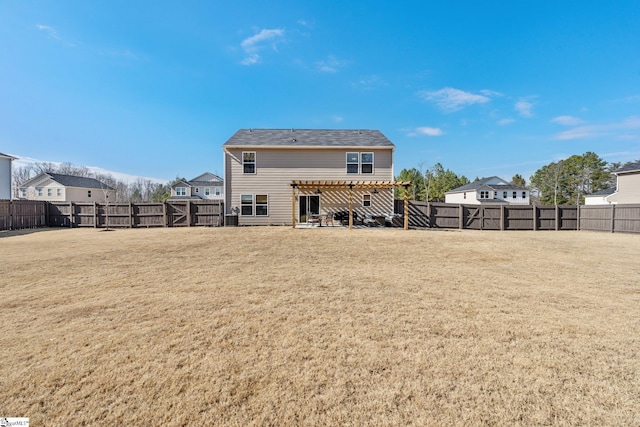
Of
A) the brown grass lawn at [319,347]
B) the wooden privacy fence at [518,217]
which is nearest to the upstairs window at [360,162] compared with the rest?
the wooden privacy fence at [518,217]

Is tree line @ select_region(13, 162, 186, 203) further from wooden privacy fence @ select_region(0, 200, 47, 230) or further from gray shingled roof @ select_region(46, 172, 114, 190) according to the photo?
wooden privacy fence @ select_region(0, 200, 47, 230)

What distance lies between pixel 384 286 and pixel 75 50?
1439 cm

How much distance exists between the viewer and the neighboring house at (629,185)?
19.1m

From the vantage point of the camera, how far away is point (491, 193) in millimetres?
39969

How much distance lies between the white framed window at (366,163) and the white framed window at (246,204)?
7.61 m

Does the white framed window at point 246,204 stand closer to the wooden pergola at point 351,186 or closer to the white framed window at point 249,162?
the white framed window at point 249,162

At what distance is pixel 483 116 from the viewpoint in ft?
74.5

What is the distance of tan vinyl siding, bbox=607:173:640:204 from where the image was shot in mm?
19167

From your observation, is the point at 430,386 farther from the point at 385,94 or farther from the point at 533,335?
the point at 385,94

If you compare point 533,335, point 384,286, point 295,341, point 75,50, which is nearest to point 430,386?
point 295,341

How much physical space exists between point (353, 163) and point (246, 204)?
7573 mm

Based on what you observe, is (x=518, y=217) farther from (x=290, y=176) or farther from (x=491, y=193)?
(x=491, y=193)

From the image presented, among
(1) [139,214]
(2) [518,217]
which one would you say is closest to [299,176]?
(1) [139,214]

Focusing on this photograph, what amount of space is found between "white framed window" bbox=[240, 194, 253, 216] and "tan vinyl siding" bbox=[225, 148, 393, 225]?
231mm
